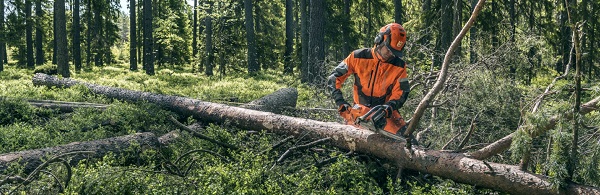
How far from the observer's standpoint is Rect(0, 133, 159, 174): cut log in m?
5.00

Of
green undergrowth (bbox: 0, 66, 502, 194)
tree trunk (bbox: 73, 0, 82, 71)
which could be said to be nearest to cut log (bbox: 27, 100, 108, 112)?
green undergrowth (bbox: 0, 66, 502, 194)

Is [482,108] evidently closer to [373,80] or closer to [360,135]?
[373,80]

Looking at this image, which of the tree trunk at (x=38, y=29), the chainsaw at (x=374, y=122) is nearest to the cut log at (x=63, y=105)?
the chainsaw at (x=374, y=122)

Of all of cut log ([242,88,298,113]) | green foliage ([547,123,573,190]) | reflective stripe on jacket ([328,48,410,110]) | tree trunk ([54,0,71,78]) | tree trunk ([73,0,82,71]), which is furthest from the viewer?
tree trunk ([73,0,82,71])

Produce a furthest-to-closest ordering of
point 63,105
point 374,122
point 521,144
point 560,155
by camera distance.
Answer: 1. point 63,105
2. point 374,122
3. point 521,144
4. point 560,155

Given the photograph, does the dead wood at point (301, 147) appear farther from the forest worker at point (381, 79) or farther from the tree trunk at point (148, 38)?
the tree trunk at point (148, 38)

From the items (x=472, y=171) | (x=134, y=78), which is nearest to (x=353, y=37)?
(x=134, y=78)

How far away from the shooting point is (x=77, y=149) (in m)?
5.61

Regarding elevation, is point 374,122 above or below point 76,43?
below

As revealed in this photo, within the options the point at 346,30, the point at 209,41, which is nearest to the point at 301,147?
the point at 346,30

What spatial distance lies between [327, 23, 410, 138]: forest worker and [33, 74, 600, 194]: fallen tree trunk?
0.95 ft

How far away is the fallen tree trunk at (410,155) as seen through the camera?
4.05 metres

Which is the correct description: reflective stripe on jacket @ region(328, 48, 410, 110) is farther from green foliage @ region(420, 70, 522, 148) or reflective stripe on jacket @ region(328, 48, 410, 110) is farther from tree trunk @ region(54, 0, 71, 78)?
tree trunk @ region(54, 0, 71, 78)

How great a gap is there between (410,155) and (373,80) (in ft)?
4.40
